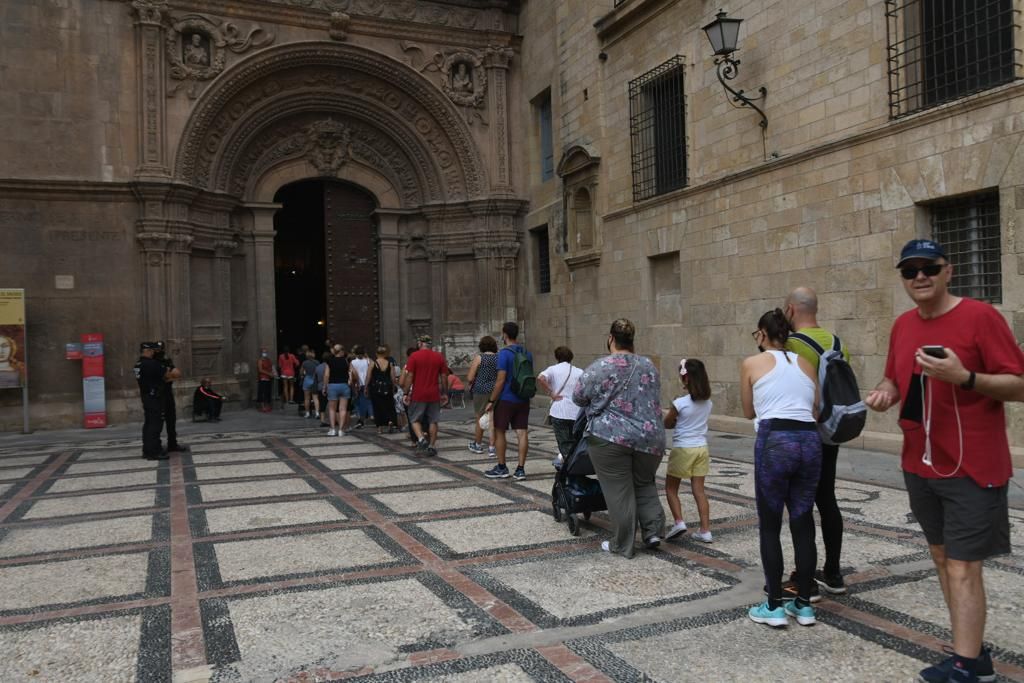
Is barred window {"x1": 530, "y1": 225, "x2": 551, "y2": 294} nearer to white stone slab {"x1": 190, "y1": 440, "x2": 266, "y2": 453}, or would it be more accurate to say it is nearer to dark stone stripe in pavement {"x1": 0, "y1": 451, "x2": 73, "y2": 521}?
white stone slab {"x1": 190, "y1": 440, "x2": 266, "y2": 453}

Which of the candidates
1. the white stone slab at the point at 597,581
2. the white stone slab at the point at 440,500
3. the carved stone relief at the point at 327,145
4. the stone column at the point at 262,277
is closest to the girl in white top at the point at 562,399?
the white stone slab at the point at 440,500

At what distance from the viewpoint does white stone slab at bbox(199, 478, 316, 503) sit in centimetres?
763

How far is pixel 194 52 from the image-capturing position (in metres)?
16.5

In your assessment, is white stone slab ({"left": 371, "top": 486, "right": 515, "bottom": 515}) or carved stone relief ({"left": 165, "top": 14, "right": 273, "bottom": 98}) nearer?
white stone slab ({"left": 371, "top": 486, "right": 515, "bottom": 515})

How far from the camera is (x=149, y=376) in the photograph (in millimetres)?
10531

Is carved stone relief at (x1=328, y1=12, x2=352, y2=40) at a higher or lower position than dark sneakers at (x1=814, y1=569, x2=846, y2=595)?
higher

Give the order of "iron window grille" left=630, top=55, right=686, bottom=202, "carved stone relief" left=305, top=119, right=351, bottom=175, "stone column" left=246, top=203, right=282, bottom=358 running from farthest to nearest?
"carved stone relief" left=305, top=119, right=351, bottom=175 < "stone column" left=246, top=203, right=282, bottom=358 < "iron window grille" left=630, top=55, right=686, bottom=202

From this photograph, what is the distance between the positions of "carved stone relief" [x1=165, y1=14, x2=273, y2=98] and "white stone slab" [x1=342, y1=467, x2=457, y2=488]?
37.6ft

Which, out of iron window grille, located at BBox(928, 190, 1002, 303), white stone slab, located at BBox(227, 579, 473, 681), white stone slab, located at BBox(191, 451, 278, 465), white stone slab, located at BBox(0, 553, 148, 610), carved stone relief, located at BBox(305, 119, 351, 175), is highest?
carved stone relief, located at BBox(305, 119, 351, 175)

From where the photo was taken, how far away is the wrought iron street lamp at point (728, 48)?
10883 mm

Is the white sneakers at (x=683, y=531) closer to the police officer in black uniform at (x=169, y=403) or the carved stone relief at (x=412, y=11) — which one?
the police officer in black uniform at (x=169, y=403)

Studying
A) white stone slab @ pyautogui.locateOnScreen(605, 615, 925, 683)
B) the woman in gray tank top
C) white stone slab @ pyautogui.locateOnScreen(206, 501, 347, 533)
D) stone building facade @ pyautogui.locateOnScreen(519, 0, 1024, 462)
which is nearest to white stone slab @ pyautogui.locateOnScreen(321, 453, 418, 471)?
the woman in gray tank top

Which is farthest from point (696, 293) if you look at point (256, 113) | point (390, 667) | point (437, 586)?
point (256, 113)

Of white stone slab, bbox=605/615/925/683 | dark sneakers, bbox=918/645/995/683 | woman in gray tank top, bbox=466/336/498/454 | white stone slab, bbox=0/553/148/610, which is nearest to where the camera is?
dark sneakers, bbox=918/645/995/683
